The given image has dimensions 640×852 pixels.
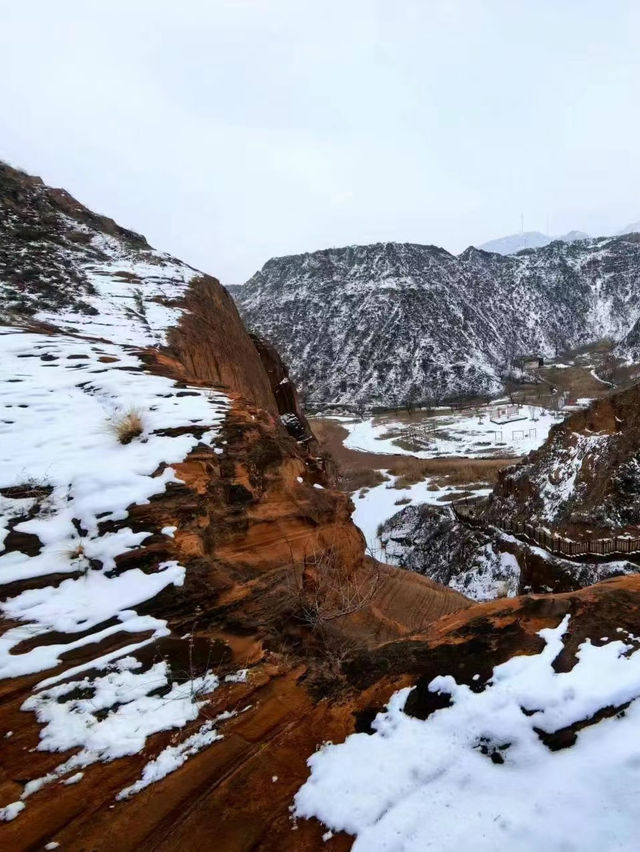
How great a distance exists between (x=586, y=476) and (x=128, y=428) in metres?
14.8

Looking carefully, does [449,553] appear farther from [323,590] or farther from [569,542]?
[323,590]

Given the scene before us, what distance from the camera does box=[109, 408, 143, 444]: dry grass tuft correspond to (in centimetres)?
575

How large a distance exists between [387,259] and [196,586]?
112 m

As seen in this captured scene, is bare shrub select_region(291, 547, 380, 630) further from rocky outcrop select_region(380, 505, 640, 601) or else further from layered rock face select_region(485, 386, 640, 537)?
layered rock face select_region(485, 386, 640, 537)

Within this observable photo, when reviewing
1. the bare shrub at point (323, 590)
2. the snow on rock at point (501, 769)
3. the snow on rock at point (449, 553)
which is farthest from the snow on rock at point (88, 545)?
the snow on rock at point (449, 553)

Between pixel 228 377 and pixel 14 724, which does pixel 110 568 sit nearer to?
pixel 14 724

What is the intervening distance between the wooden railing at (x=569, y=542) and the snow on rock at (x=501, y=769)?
1191cm

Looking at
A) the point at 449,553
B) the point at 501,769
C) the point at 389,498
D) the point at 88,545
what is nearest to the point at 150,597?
the point at 88,545

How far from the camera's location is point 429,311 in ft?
302

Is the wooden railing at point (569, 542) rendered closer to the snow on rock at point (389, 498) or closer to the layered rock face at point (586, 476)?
the layered rock face at point (586, 476)

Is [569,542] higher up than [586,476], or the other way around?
[586,476]

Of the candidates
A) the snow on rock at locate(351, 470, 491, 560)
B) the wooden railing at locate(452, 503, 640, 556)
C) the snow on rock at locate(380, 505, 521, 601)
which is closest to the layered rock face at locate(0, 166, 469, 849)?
the wooden railing at locate(452, 503, 640, 556)

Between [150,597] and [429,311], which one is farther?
[429,311]

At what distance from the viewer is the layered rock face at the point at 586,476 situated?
13930 mm
